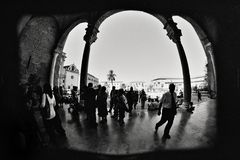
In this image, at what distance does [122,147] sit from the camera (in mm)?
2650

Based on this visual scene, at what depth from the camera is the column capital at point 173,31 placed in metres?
7.09

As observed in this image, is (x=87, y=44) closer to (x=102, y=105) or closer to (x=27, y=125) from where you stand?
(x=102, y=105)

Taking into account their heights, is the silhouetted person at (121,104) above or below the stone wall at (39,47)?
below

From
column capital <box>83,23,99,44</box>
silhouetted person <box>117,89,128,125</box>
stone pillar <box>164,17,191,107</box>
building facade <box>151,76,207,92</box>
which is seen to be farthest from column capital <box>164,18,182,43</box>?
building facade <box>151,76,207,92</box>

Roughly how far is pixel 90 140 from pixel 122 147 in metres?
0.88

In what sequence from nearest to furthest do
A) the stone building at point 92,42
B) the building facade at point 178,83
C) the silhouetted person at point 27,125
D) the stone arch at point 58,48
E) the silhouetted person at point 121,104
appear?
the silhouetted person at point 27,125 → the stone building at point 92,42 → the silhouetted person at point 121,104 → the stone arch at point 58,48 → the building facade at point 178,83

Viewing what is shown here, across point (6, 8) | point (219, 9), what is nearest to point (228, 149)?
point (219, 9)

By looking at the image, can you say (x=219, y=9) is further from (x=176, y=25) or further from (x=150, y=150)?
(x=150, y=150)

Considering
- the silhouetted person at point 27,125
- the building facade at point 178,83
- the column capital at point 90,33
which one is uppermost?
the column capital at point 90,33

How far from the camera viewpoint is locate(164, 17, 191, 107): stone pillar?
7.14m

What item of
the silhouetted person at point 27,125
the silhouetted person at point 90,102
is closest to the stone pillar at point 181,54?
the silhouetted person at point 90,102

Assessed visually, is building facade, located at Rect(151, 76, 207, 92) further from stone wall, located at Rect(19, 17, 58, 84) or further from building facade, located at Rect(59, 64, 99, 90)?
stone wall, located at Rect(19, 17, 58, 84)

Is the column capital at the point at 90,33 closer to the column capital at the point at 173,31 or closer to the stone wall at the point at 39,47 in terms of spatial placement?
the stone wall at the point at 39,47

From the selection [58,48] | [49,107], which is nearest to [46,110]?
[49,107]
